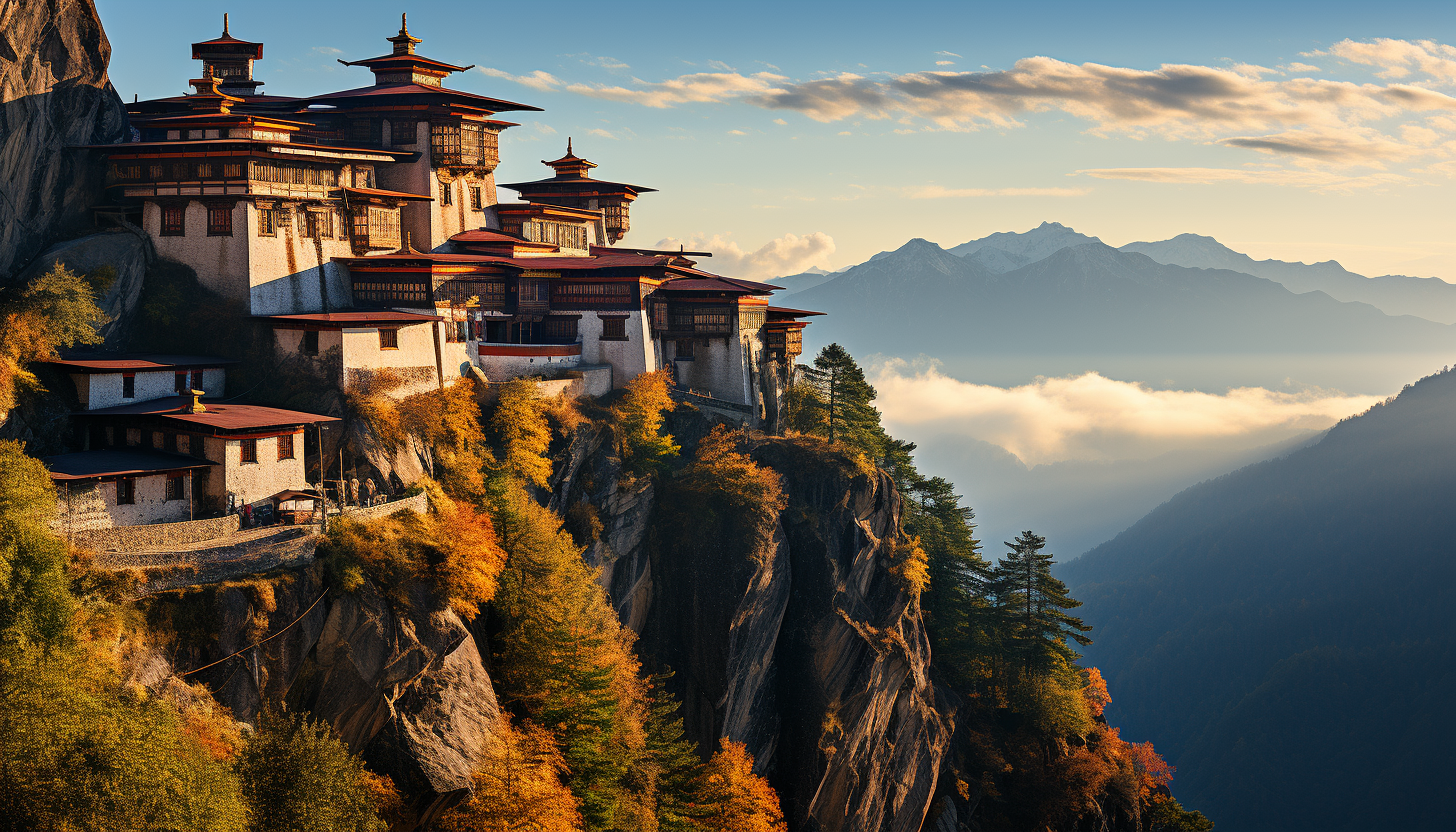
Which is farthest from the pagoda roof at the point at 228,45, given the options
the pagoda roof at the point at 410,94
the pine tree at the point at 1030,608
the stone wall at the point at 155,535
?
the pine tree at the point at 1030,608

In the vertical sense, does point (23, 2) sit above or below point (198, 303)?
above

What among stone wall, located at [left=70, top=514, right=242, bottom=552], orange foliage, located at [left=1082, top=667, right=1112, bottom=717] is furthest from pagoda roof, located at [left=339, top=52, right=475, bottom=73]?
orange foliage, located at [left=1082, top=667, right=1112, bottom=717]

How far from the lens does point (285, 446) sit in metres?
50.2

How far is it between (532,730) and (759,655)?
23.8 metres

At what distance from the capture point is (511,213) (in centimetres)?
8362

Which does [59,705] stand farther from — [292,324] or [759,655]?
[759,655]

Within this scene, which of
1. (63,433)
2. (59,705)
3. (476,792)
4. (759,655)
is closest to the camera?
(59,705)

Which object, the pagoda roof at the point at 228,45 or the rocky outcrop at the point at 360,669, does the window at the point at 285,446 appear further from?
the pagoda roof at the point at 228,45

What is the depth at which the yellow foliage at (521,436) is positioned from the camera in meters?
62.1

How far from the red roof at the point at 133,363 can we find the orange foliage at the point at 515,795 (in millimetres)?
24628

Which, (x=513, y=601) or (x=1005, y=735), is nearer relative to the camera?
(x=513, y=601)

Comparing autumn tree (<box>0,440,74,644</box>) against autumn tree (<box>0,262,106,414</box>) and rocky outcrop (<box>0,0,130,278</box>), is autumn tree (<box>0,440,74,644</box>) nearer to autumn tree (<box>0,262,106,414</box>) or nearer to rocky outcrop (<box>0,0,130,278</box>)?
autumn tree (<box>0,262,106,414</box>)

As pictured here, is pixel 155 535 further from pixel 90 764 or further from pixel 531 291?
pixel 531 291

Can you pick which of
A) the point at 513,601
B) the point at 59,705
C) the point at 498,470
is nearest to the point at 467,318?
the point at 498,470
